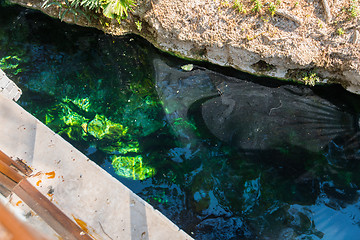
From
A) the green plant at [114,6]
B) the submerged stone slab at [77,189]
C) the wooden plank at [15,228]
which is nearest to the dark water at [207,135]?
the submerged stone slab at [77,189]

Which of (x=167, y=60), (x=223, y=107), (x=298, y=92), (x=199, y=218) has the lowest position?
(x=199, y=218)

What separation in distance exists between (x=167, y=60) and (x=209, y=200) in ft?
9.43

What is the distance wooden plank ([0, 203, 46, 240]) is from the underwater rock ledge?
474 centimetres

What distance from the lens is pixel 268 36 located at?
4.77 meters

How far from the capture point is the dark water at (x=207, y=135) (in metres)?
4.52

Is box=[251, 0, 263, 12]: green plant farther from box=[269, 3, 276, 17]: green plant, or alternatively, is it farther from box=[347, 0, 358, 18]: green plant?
box=[347, 0, 358, 18]: green plant

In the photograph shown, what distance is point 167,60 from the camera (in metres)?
5.61

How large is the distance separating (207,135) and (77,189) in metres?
2.35

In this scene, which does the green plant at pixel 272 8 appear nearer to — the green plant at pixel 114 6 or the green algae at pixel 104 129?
the green plant at pixel 114 6

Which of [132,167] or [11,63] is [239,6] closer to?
[132,167]

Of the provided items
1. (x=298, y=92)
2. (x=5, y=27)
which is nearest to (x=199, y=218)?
(x=298, y=92)

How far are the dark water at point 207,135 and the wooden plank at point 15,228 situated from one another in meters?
3.98

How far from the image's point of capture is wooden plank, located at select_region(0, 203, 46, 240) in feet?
2.44

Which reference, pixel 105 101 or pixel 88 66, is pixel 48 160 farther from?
pixel 88 66
